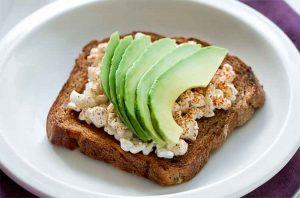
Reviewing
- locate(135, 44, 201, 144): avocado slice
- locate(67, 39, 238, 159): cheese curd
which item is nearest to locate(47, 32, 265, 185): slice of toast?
locate(67, 39, 238, 159): cheese curd

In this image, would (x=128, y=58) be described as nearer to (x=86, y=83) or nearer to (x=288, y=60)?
(x=86, y=83)

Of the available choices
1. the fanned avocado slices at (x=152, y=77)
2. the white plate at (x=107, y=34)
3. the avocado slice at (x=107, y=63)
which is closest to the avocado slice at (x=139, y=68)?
the fanned avocado slices at (x=152, y=77)

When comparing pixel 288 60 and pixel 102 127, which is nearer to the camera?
pixel 102 127

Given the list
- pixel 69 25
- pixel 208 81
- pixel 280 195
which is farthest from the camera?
pixel 69 25

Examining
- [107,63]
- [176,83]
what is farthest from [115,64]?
[176,83]

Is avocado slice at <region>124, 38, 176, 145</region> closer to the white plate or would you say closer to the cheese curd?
the cheese curd

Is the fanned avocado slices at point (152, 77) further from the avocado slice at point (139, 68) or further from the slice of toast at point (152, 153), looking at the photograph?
the slice of toast at point (152, 153)

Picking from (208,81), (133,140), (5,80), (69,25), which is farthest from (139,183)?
(69,25)

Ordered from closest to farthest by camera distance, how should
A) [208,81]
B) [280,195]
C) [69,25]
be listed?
[280,195], [208,81], [69,25]
